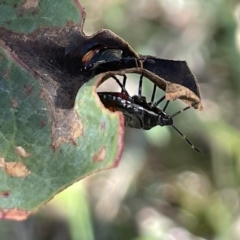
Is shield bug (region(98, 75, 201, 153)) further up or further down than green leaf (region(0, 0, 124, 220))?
further down

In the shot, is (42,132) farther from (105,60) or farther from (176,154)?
(176,154)

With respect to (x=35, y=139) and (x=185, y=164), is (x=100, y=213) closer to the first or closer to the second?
(x=185, y=164)

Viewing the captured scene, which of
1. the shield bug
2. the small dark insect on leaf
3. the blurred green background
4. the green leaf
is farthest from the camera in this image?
the blurred green background

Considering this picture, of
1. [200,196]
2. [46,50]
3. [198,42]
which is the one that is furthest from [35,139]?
[198,42]

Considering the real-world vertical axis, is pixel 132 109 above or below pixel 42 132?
below

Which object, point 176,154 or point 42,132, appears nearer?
point 42,132

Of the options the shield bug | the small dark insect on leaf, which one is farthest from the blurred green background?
the small dark insect on leaf

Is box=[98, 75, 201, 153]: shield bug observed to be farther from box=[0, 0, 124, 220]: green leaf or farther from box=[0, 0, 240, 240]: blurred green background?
box=[0, 0, 240, 240]: blurred green background

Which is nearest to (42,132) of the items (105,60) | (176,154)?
(105,60)

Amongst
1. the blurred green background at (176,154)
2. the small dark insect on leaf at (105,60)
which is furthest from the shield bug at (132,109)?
the blurred green background at (176,154)
